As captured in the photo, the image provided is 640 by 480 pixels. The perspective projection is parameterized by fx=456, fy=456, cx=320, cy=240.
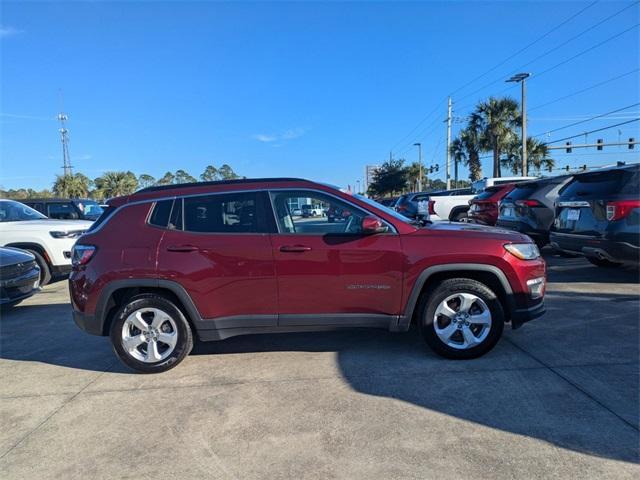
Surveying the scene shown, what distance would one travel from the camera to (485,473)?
2.67 m

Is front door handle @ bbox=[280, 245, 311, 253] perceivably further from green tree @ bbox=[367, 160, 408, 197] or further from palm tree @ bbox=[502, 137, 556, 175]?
green tree @ bbox=[367, 160, 408, 197]

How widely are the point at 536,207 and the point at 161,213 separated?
294 inches

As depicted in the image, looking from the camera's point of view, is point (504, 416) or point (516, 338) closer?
point (504, 416)

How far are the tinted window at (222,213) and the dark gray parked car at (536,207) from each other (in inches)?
266

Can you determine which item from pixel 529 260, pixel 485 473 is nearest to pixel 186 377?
pixel 485 473

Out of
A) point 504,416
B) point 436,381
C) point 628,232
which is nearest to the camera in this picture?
point 504,416

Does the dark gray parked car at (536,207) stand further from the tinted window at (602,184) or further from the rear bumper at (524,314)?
the rear bumper at (524,314)

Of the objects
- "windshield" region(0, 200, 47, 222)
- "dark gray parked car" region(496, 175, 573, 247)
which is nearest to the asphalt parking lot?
"dark gray parked car" region(496, 175, 573, 247)

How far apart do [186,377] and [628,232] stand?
6.02 meters

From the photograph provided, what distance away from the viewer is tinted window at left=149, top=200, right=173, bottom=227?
4332 millimetres

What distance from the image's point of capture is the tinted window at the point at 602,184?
21.3 ft

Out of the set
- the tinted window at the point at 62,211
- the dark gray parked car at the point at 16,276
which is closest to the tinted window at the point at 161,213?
the dark gray parked car at the point at 16,276

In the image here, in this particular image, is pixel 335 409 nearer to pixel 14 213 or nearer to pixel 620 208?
pixel 620 208

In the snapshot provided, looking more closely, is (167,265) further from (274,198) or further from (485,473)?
(485,473)
